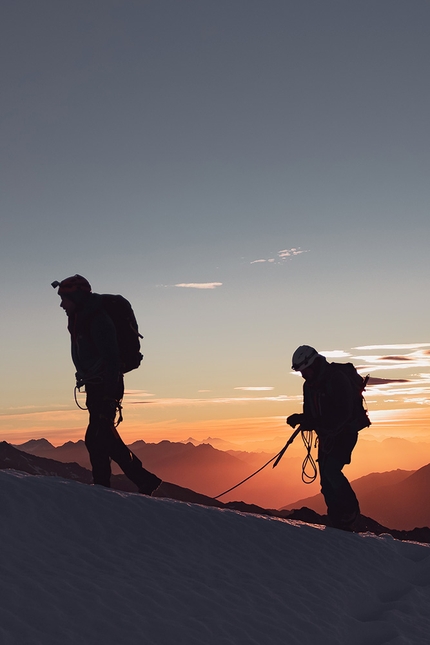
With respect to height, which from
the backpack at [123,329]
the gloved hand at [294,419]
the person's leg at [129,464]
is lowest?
the person's leg at [129,464]

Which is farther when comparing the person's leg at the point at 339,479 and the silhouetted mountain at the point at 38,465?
the silhouetted mountain at the point at 38,465

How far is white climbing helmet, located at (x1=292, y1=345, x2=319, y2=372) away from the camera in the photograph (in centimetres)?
930

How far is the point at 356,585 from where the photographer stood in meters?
7.89

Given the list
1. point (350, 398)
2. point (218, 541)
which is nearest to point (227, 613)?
point (218, 541)

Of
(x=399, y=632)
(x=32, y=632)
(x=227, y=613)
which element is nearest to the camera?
(x=32, y=632)

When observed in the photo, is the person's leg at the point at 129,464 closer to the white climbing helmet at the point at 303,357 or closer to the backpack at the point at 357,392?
the white climbing helmet at the point at 303,357

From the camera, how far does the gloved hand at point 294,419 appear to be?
934cm

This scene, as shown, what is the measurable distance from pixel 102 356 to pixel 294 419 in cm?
286

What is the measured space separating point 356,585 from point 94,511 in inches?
124

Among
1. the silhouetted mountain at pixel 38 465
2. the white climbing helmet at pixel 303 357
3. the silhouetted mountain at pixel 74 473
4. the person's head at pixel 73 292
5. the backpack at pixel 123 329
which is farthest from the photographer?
the silhouetted mountain at pixel 38 465

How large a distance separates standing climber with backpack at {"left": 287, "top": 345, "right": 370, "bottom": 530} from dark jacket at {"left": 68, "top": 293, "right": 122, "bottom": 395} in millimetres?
2567

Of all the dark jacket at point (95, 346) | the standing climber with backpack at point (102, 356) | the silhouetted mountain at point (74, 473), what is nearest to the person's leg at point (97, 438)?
the standing climber with backpack at point (102, 356)

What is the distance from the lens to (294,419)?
9.40 m

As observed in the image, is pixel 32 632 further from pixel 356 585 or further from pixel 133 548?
pixel 356 585
